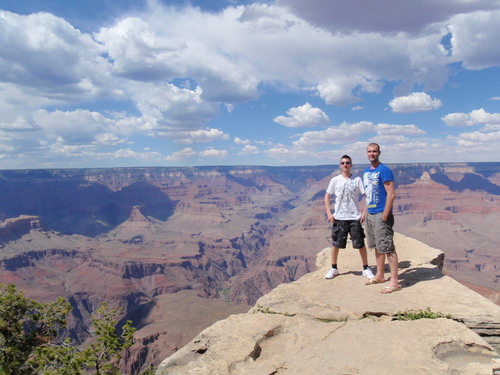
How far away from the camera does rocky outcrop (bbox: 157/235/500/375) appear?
4.12m

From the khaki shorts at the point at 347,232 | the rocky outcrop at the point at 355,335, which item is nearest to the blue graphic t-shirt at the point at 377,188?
the khaki shorts at the point at 347,232

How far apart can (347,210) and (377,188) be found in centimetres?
101

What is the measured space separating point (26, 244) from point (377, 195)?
152388 mm

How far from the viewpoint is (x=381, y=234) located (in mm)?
6879

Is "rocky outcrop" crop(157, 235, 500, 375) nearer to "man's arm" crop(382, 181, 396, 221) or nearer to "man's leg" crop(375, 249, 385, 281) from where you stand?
"man's leg" crop(375, 249, 385, 281)

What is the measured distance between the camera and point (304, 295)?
6.98 metres

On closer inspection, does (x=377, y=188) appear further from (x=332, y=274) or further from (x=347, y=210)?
(x=332, y=274)

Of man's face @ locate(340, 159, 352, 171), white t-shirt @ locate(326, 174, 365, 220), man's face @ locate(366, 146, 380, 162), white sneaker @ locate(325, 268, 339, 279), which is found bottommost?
white sneaker @ locate(325, 268, 339, 279)

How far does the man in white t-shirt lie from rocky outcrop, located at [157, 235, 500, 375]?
96cm

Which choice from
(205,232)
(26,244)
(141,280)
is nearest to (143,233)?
(205,232)

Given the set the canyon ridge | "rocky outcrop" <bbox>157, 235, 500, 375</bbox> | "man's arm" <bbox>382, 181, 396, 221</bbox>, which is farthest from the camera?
the canyon ridge

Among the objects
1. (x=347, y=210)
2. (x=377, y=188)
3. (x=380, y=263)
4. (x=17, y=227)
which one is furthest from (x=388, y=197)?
(x=17, y=227)

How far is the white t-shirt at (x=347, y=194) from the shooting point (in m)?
7.57

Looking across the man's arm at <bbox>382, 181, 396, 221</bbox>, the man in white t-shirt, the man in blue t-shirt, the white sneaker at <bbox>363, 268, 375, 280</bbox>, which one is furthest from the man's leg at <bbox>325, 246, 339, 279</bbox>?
the man's arm at <bbox>382, 181, 396, 221</bbox>
